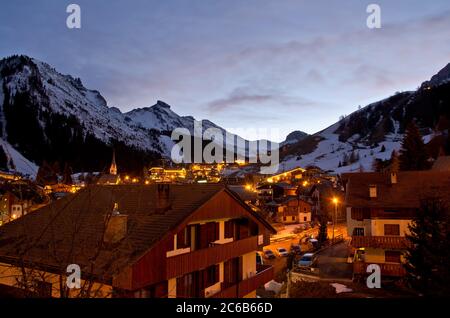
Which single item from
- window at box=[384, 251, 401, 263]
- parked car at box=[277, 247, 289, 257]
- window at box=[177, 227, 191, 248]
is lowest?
parked car at box=[277, 247, 289, 257]

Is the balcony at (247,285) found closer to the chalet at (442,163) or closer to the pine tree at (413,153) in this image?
the pine tree at (413,153)

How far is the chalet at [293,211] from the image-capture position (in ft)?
236

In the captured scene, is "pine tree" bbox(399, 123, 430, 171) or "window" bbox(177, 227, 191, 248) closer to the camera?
"window" bbox(177, 227, 191, 248)

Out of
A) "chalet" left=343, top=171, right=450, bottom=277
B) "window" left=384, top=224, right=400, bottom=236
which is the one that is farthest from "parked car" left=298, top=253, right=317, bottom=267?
"window" left=384, top=224, right=400, bottom=236

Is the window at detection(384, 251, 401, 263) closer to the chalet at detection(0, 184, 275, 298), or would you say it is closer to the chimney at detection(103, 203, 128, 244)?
the chalet at detection(0, 184, 275, 298)

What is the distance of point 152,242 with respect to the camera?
13445 mm

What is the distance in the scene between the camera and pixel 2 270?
52.9 feet

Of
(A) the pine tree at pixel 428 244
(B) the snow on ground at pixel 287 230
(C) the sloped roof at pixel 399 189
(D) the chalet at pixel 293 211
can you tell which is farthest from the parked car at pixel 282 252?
(D) the chalet at pixel 293 211

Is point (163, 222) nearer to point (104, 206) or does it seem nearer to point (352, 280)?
point (104, 206)

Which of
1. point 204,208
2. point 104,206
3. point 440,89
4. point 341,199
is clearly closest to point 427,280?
point 204,208

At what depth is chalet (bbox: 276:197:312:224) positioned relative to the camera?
7184 centimetres

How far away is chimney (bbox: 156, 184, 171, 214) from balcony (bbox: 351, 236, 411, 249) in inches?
771
